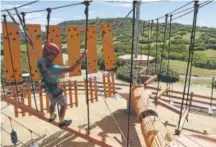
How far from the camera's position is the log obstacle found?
5163mm

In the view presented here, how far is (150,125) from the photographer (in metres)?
5.86

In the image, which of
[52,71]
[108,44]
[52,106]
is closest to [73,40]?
[108,44]

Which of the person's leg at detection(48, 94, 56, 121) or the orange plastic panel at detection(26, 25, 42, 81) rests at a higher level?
the orange plastic panel at detection(26, 25, 42, 81)

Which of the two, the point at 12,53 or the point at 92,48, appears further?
the point at 92,48

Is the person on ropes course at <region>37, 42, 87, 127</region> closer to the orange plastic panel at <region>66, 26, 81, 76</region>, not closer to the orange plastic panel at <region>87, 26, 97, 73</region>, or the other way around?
the orange plastic panel at <region>66, 26, 81, 76</region>

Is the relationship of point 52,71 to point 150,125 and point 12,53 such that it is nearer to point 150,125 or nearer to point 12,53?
point 150,125

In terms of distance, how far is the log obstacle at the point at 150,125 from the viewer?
5163 mm

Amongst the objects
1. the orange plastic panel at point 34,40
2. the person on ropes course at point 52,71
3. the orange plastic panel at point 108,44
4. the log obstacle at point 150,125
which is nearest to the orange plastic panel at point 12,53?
the orange plastic panel at point 34,40

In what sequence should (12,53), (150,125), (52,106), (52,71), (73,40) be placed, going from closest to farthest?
(52,71) → (52,106) → (150,125) → (12,53) → (73,40)

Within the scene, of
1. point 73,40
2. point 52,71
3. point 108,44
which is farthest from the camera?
point 108,44

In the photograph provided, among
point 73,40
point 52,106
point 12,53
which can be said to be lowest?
point 52,106

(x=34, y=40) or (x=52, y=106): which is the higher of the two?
(x=34, y=40)

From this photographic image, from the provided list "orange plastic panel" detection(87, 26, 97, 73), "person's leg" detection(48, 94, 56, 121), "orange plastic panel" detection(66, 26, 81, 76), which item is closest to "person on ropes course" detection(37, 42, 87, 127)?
"person's leg" detection(48, 94, 56, 121)

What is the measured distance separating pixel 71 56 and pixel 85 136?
336 cm
